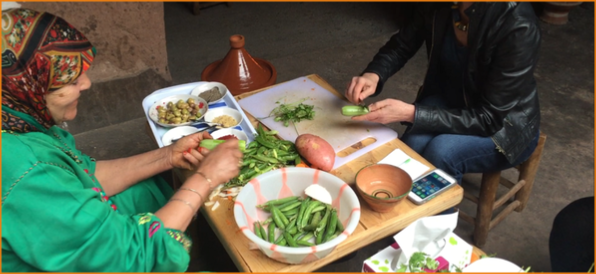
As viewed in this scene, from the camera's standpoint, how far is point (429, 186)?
2.03 m

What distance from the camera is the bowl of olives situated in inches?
97.7

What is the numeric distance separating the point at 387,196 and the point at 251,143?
681 millimetres

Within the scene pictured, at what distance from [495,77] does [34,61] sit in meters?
1.96

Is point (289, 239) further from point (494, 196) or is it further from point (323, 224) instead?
point (494, 196)

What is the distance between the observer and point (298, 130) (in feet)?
8.01

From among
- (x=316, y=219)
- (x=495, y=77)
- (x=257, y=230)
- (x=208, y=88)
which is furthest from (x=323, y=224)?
(x=208, y=88)

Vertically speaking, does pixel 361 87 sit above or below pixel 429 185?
above

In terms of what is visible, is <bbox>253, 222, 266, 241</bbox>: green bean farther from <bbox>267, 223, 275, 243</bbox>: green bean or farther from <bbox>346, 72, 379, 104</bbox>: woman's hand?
<bbox>346, 72, 379, 104</bbox>: woman's hand

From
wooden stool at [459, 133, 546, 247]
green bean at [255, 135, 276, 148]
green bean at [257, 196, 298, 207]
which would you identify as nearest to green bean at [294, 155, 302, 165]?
green bean at [255, 135, 276, 148]

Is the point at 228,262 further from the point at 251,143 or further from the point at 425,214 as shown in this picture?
the point at 425,214

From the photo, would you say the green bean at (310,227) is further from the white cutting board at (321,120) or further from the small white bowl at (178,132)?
the small white bowl at (178,132)

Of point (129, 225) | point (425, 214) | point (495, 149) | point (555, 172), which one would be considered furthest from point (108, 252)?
point (555, 172)

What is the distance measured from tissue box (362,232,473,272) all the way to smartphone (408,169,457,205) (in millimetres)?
227

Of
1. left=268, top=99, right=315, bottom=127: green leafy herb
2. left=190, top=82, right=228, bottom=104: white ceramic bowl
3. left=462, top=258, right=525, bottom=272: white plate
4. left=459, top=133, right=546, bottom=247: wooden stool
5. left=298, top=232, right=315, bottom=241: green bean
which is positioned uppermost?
left=190, top=82, right=228, bottom=104: white ceramic bowl
